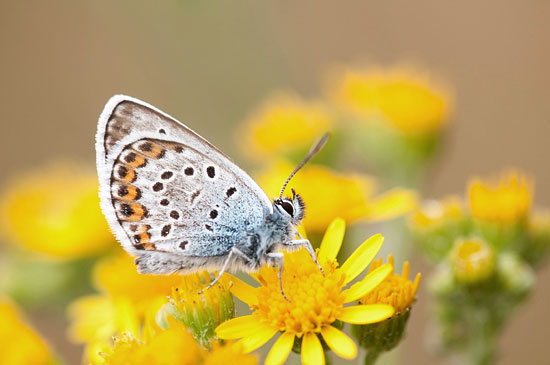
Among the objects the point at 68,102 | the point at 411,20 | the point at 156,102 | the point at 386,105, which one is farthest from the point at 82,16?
the point at 386,105

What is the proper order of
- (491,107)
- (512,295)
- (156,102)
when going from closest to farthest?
(512,295) → (156,102) → (491,107)

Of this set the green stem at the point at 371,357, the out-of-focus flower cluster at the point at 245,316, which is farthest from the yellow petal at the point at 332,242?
the green stem at the point at 371,357

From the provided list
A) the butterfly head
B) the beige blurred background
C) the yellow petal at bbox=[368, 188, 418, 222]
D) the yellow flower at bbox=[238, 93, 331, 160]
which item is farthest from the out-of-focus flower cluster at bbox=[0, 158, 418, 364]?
the beige blurred background

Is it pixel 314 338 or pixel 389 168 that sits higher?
pixel 314 338

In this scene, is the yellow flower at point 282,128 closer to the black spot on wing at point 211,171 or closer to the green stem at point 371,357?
the black spot on wing at point 211,171

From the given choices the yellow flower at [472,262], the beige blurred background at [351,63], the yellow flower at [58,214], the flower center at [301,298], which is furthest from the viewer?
the beige blurred background at [351,63]

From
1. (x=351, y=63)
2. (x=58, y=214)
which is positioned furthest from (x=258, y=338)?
(x=351, y=63)

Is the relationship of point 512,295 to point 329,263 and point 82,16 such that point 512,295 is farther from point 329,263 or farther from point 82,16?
point 82,16
